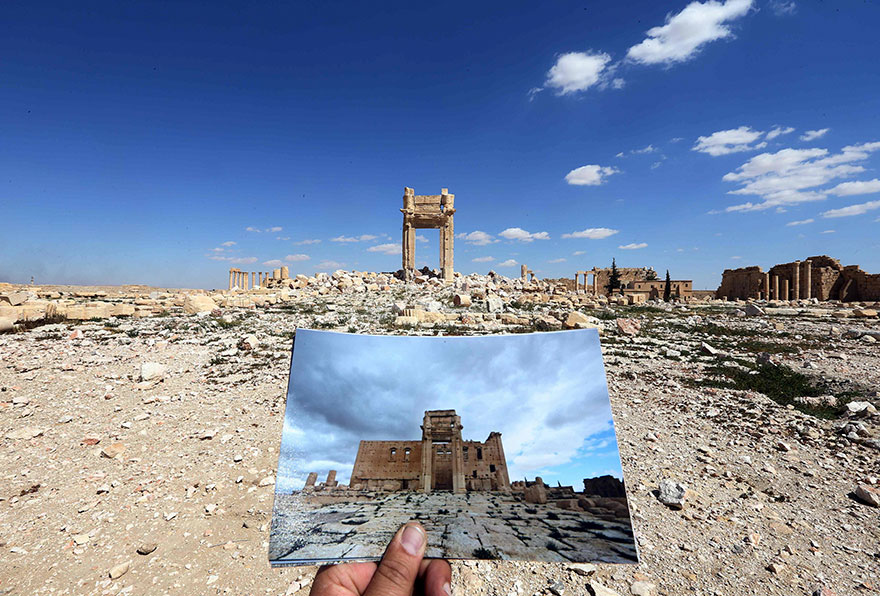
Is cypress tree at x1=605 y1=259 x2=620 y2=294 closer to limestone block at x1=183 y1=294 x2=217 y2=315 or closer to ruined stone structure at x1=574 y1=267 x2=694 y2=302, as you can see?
ruined stone structure at x1=574 y1=267 x2=694 y2=302

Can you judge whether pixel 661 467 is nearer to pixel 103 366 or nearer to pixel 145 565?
pixel 145 565

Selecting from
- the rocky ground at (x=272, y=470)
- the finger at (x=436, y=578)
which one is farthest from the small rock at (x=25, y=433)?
the finger at (x=436, y=578)

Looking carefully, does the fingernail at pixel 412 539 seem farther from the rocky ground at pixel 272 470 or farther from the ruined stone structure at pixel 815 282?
the ruined stone structure at pixel 815 282

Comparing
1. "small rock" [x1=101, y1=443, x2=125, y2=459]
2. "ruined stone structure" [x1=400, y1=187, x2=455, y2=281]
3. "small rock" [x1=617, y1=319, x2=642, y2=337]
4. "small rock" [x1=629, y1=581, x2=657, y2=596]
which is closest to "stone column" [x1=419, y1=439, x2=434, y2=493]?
"small rock" [x1=629, y1=581, x2=657, y2=596]

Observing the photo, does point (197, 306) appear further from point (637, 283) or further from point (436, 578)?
point (637, 283)

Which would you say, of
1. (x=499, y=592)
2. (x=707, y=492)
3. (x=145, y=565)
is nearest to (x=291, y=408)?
(x=499, y=592)

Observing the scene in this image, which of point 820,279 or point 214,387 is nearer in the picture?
point 214,387
